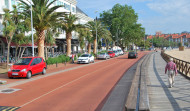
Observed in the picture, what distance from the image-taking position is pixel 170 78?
9.02 metres

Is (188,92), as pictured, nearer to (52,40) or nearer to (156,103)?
(156,103)

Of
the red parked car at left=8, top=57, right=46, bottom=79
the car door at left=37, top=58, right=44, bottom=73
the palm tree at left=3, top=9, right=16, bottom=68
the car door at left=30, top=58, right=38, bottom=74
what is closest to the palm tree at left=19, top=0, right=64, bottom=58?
the palm tree at left=3, top=9, right=16, bottom=68

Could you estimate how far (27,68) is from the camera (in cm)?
1372

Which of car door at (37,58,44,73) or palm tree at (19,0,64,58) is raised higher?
palm tree at (19,0,64,58)

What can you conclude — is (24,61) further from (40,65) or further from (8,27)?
(8,27)

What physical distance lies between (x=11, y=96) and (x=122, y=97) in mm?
5351

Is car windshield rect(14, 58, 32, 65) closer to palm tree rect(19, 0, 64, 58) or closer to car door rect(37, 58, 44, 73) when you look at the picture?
car door rect(37, 58, 44, 73)

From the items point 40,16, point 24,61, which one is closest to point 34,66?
point 24,61

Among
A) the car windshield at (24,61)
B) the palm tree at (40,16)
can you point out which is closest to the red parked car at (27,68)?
the car windshield at (24,61)

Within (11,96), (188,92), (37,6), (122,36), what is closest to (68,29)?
(37,6)

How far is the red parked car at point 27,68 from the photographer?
44.0 feet

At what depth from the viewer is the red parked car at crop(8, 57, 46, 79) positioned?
13422 mm

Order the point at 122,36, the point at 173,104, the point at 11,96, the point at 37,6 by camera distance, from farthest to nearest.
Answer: the point at 122,36, the point at 37,6, the point at 11,96, the point at 173,104

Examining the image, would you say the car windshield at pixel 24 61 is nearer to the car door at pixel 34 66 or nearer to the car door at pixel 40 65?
the car door at pixel 34 66
